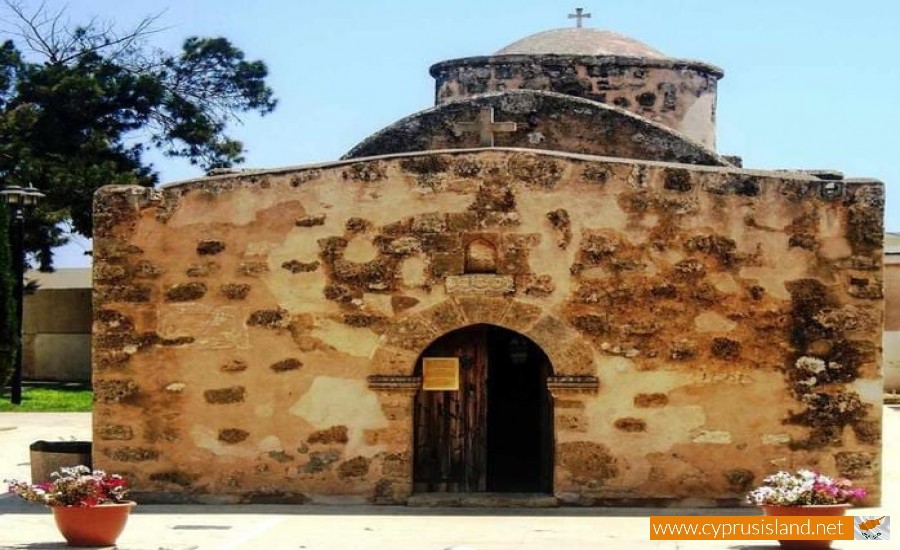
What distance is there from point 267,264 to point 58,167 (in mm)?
17410

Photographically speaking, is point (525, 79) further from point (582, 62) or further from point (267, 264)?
point (267, 264)

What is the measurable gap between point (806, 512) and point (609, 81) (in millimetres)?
9626

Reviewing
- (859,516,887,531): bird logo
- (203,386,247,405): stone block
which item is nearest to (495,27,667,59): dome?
(203,386,247,405): stone block

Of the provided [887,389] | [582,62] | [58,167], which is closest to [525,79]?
[582,62]

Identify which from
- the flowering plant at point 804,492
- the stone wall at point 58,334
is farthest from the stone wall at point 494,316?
the stone wall at point 58,334

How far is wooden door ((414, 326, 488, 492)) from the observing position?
13.7m

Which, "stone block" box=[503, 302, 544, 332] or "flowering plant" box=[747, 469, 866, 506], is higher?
"stone block" box=[503, 302, 544, 332]

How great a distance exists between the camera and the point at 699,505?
13.1 meters

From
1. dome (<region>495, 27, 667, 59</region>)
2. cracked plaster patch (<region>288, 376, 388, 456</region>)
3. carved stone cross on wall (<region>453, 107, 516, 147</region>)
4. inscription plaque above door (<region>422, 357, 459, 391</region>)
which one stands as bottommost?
cracked plaster patch (<region>288, 376, 388, 456</region>)

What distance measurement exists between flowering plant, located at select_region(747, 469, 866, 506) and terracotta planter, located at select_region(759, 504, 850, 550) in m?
0.04

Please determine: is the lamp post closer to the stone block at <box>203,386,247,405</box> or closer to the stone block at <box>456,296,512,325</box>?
the stone block at <box>203,386,247,405</box>

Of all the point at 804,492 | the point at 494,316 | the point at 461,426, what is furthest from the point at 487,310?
the point at 804,492

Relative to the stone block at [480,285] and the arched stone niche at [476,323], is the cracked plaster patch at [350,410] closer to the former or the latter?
the arched stone niche at [476,323]

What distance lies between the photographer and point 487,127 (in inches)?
558
